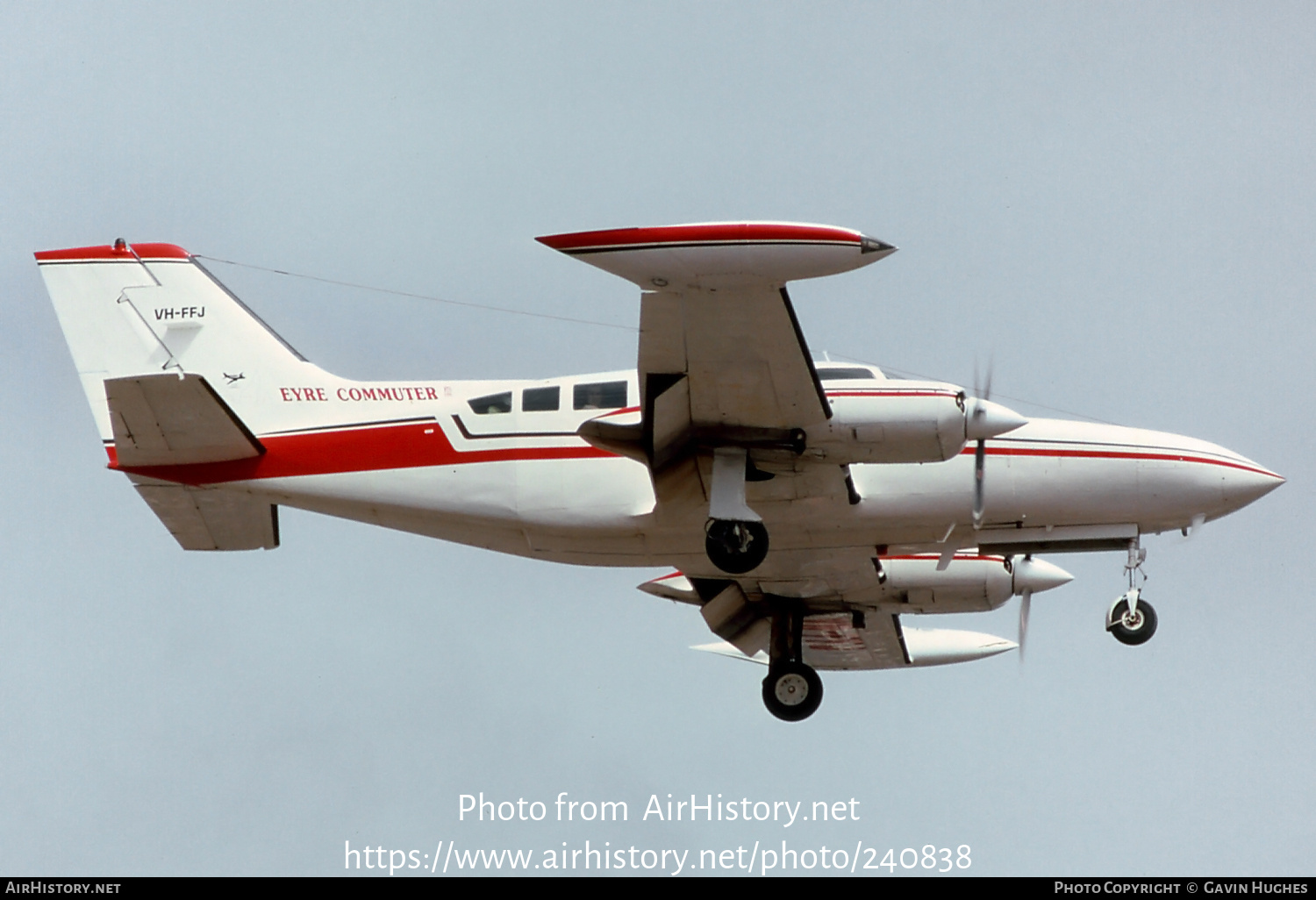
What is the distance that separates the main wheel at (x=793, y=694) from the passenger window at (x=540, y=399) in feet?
17.8

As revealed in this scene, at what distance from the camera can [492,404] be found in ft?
61.2

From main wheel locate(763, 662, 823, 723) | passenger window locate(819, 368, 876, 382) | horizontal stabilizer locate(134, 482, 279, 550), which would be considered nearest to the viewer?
passenger window locate(819, 368, 876, 382)

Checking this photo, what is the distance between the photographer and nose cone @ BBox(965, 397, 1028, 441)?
1677 cm

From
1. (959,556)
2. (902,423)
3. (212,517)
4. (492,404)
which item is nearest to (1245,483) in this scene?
(959,556)

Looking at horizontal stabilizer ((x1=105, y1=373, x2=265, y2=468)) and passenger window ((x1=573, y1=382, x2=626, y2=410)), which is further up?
passenger window ((x1=573, y1=382, x2=626, y2=410))

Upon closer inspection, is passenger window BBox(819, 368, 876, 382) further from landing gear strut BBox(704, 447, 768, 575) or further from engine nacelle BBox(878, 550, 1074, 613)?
engine nacelle BBox(878, 550, 1074, 613)

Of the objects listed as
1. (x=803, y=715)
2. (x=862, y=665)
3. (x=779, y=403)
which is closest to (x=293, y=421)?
(x=779, y=403)

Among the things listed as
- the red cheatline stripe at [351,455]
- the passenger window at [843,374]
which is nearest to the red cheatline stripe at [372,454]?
the red cheatline stripe at [351,455]

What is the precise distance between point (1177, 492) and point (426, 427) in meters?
9.64

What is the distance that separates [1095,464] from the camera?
1847cm

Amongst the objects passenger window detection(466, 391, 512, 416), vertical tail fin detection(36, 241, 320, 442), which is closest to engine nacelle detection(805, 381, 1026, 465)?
passenger window detection(466, 391, 512, 416)

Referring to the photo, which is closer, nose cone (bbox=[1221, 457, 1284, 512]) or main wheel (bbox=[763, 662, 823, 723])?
nose cone (bbox=[1221, 457, 1284, 512])

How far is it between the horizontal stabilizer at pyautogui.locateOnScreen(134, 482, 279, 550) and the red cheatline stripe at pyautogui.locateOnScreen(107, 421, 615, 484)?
0.29 metres

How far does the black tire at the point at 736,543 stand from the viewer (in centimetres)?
1684
